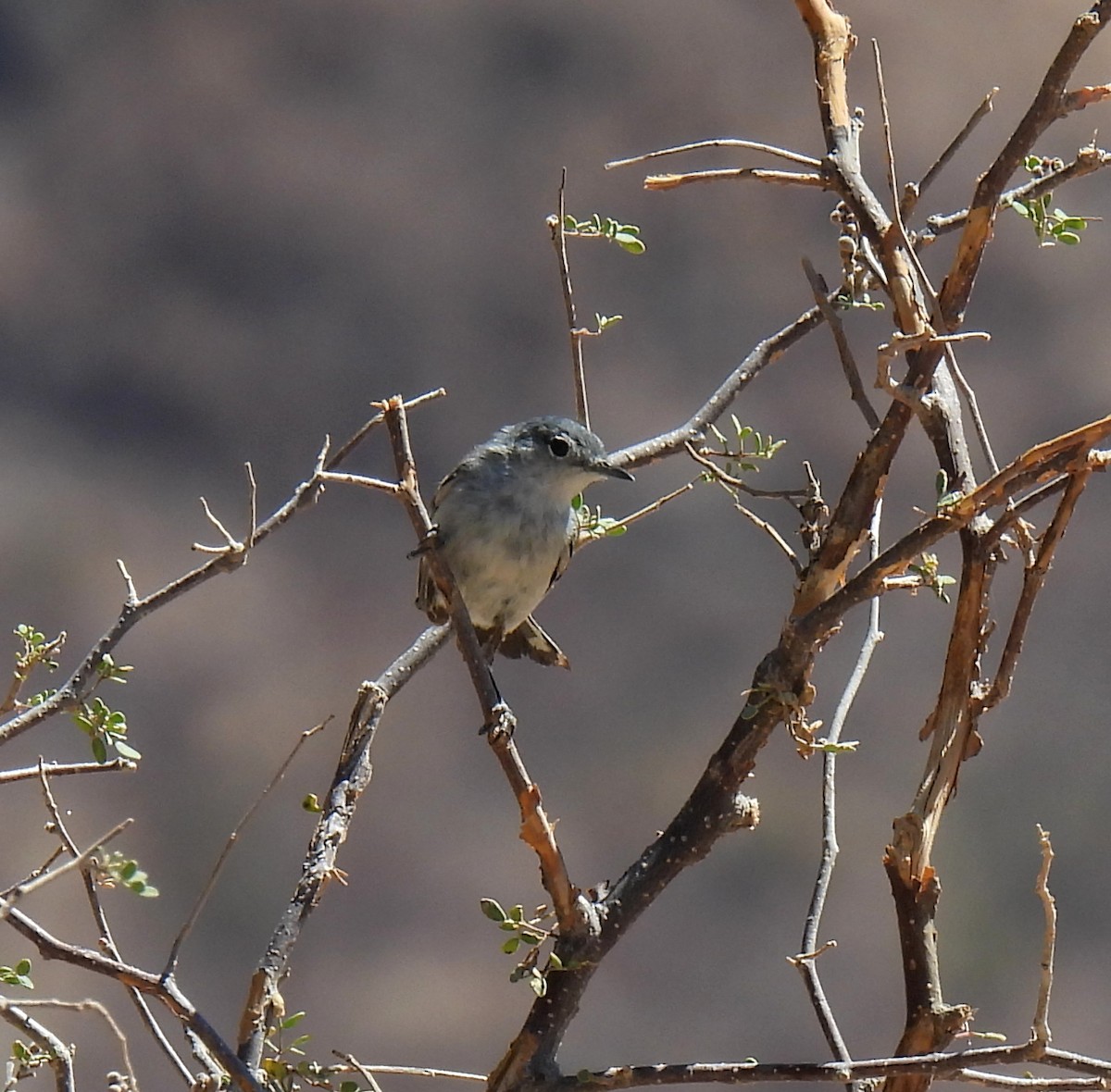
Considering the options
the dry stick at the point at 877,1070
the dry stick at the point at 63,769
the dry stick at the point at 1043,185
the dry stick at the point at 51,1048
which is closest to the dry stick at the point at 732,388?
the dry stick at the point at 1043,185

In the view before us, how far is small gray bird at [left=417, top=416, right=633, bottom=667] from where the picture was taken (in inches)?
123

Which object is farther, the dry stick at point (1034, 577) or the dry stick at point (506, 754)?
the dry stick at point (506, 754)

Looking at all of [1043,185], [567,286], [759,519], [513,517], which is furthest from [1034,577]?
[513,517]

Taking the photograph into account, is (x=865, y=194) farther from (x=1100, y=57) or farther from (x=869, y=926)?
(x=1100, y=57)

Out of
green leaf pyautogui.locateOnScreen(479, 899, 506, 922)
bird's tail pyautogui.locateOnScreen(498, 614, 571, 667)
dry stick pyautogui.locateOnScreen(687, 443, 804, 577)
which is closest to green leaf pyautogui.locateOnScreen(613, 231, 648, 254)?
dry stick pyautogui.locateOnScreen(687, 443, 804, 577)

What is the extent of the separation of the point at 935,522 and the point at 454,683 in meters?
4.79

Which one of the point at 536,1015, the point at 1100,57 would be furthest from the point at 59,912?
the point at 1100,57

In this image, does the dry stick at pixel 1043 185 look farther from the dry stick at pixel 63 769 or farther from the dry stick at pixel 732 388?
the dry stick at pixel 63 769

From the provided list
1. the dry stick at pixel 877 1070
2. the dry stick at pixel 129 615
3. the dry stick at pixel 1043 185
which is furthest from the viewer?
the dry stick at pixel 129 615

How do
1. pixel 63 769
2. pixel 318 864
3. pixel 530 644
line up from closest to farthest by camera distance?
pixel 63 769
pixel 318 864
pixel 530 644

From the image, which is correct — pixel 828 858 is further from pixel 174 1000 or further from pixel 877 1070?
pixel 174 1000

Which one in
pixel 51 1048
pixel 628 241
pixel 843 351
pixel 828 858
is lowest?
pixel 51 1048

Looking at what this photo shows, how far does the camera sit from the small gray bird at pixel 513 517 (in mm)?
3123

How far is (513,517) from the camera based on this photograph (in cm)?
315
